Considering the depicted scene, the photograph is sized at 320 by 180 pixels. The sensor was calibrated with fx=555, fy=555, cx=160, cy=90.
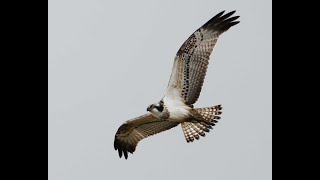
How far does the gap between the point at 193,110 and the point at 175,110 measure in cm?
24

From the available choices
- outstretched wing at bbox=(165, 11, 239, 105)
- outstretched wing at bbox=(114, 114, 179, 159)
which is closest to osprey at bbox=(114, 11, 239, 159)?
outstretched wing at bbox=(165, 11, 239, 105)

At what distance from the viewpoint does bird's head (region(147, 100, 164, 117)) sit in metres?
6.89

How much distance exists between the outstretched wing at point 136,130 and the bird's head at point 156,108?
519 millimetres

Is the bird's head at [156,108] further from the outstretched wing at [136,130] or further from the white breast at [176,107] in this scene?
the outstretched wing at [136,130]

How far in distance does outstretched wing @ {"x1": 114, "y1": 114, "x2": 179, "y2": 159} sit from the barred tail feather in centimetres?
24

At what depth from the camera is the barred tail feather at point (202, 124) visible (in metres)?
7.00

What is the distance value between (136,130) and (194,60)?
1.64 m

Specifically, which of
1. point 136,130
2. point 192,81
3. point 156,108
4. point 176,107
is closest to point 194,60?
point 192,81

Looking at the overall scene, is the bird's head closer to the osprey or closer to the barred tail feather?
the osprey

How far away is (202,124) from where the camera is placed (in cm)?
716
